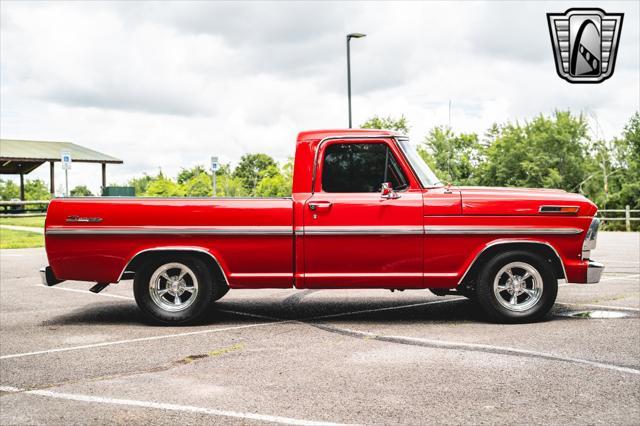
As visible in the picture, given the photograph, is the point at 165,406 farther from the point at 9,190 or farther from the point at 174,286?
the point at 9,190

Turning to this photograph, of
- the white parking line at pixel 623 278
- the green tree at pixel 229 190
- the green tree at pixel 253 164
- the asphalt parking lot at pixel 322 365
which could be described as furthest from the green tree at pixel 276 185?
the asphalt parking lot at pixel 322 365

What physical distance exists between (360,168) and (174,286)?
2.42 metres

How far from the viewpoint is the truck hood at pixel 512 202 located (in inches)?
287

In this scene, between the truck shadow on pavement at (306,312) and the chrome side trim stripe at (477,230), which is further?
the truck shadow on pavement at (306,312)

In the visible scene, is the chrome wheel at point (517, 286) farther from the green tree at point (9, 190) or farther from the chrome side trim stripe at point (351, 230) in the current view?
the green tree at point (9, 190)

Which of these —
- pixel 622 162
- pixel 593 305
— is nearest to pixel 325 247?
pixel 593 305

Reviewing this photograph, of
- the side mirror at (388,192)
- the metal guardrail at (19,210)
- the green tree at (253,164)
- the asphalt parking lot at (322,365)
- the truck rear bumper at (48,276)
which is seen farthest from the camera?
the green tree at (253,164)

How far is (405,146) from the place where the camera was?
755cm

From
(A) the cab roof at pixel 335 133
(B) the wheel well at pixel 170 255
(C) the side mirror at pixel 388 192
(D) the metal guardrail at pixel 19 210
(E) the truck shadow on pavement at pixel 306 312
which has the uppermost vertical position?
(A) the cab roof at pixel 335 133

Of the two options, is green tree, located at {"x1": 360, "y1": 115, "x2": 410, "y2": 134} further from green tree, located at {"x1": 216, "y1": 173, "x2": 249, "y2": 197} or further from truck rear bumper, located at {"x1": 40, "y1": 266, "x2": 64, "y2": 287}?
truck rear bumper, located at {"x1": 40, "y1": 266, "x2": 64, "y2": 287}

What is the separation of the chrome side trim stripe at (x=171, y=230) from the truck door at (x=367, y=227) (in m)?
0.40

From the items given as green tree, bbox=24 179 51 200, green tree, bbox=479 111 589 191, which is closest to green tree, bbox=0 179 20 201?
green tree, bbox=24 179 51 200

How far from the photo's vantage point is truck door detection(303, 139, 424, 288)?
7250mm

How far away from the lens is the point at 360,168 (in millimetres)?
7438
